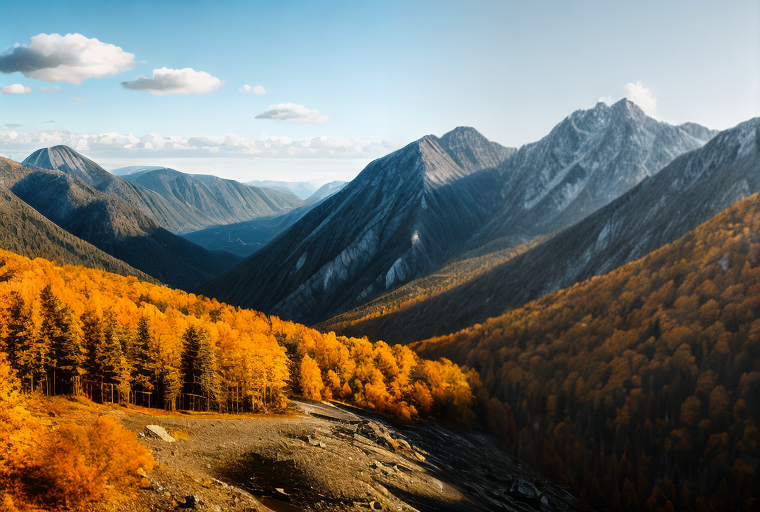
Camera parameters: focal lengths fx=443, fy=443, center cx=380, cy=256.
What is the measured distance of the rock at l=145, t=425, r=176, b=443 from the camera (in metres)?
38.3

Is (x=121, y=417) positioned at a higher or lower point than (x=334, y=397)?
higher

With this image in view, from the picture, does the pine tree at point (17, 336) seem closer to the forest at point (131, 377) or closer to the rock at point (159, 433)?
the forest at point (131, 377)

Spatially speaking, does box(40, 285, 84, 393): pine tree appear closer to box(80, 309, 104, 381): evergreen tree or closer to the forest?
the forest

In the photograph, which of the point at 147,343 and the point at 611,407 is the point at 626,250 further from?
the point at 147,343

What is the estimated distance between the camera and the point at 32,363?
1951 inches

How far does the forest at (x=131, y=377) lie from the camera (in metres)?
26.6

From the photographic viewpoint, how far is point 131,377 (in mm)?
53031

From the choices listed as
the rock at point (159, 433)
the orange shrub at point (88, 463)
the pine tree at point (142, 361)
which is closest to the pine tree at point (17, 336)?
the pine tree at point (142, 361)

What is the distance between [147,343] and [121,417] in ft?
57.4

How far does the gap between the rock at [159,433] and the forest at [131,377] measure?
20.6ft

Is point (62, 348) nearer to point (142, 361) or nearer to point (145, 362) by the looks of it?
point (142, 361)

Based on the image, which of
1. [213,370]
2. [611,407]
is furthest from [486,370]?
[213,370]

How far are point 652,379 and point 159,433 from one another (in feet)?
329

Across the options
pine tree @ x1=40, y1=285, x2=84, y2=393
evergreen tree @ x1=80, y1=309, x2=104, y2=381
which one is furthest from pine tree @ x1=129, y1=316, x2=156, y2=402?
pine tree @ x1=40, y1=285, x2=84, y2=393
